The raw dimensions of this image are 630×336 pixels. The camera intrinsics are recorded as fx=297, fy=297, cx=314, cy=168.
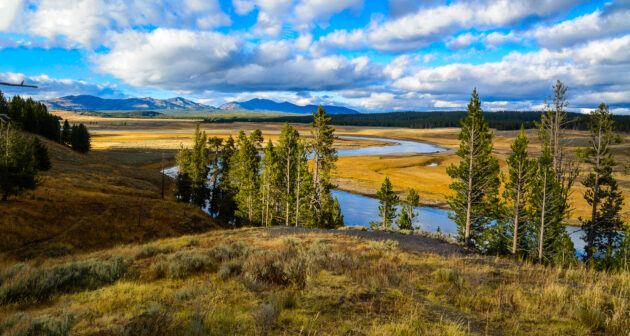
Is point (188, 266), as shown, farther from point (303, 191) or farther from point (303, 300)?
point (303, 191)

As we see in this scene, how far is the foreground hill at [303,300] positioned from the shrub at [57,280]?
0.03m

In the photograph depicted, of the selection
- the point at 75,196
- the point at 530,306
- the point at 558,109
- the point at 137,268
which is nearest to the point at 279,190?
the point at 75,196

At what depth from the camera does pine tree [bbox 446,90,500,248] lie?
27.5 metres

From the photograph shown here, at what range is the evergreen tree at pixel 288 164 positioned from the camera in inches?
1374

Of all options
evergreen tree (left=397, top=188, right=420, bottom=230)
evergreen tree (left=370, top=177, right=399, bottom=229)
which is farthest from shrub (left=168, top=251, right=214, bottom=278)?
evergreen tree (left=370, top=177, right=399, bottom=229)

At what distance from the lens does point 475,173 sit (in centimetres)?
2805

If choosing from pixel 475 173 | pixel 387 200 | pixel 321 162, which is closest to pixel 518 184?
pixel 475 173

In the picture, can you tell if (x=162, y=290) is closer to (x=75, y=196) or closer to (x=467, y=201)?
(x=467, y=201)

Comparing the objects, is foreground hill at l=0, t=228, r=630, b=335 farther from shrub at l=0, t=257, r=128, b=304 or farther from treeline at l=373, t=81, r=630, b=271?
treeline at l=373, t=81, r=630, b=271

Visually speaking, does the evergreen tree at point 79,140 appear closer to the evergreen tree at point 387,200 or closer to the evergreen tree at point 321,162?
the evergreen tree at point 321,162

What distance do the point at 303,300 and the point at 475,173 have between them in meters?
26.9

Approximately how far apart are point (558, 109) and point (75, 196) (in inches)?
1865

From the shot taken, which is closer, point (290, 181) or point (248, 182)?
point (290, 181)

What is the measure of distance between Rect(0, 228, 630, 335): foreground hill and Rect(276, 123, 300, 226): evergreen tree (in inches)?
1010
